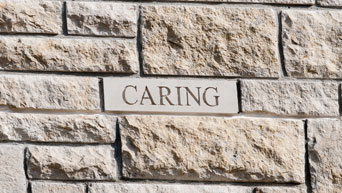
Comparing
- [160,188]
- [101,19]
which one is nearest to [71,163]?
[160,188]

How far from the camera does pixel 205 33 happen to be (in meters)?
3.77

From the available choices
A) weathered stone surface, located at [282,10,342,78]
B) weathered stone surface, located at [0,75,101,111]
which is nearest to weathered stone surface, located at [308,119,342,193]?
weathered stone surface, located at [282,10,342,78]

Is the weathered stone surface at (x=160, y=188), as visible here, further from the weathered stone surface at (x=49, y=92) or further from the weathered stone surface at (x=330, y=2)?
the weathered stone surface at (x=330, y=2)

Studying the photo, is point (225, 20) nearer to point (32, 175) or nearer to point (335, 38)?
point (335, 38)

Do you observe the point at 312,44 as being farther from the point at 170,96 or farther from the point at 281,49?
the point at 170,96

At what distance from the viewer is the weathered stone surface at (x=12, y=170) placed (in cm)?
347

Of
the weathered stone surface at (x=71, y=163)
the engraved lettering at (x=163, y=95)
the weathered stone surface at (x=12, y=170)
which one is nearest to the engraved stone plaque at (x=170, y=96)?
the engraved lettering at (x=163, y=95)

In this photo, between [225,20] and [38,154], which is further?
[225,20]

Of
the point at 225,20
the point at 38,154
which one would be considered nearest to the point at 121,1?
the point at 225,20

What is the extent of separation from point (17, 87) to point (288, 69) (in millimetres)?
1120

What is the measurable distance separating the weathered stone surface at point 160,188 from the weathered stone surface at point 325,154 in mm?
290

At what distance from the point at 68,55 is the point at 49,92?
17 centimetres

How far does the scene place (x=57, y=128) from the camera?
356 cm

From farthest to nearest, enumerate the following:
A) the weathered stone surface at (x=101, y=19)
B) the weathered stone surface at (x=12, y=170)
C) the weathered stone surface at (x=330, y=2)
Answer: the weathered stone surface at (x=330, y=2) < the weathered stone surface at (x=101, y=19) < the weathered stone surface at (x=12, y=170)
